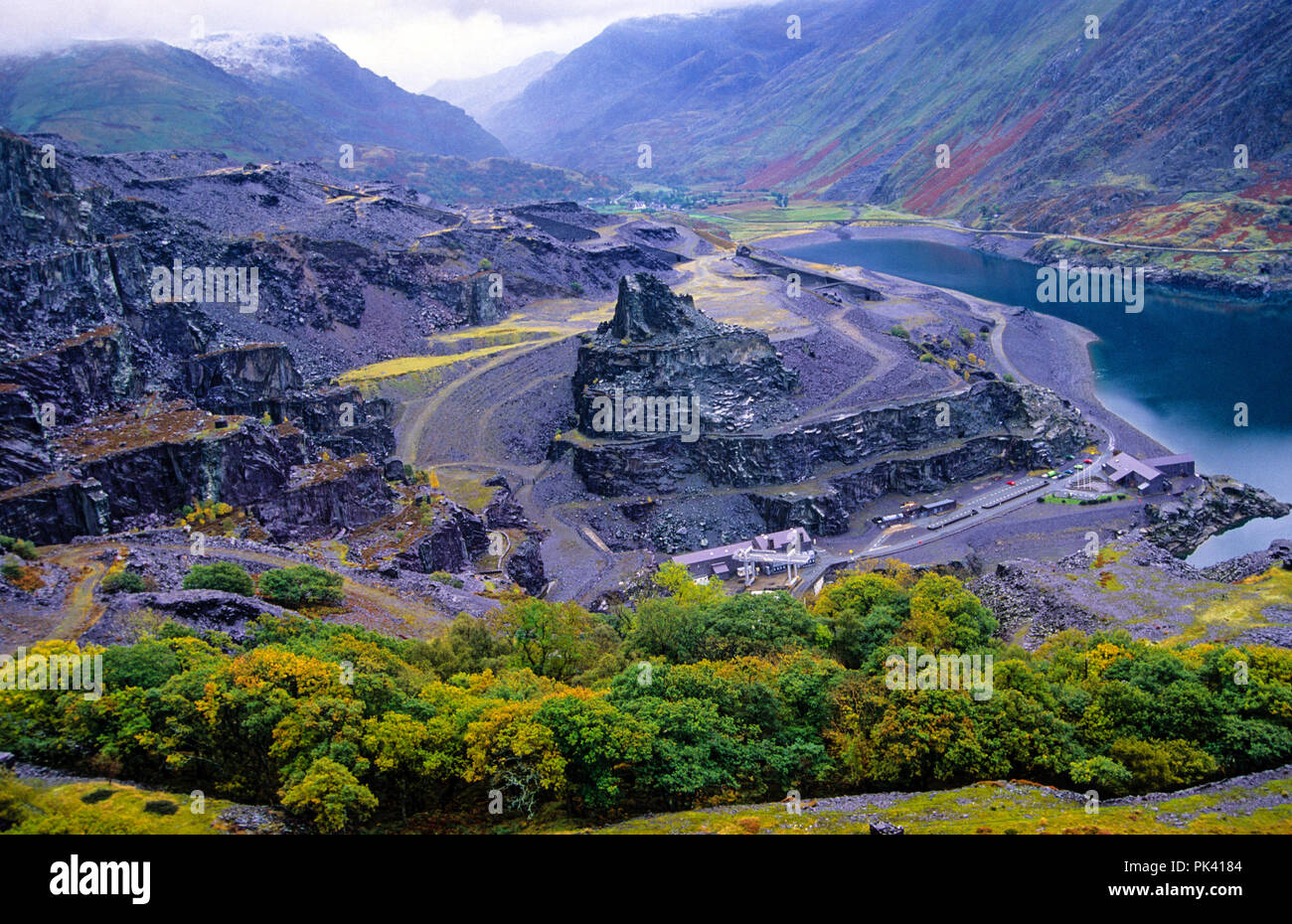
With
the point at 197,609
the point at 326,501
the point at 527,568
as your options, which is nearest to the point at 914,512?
the point at 527,568

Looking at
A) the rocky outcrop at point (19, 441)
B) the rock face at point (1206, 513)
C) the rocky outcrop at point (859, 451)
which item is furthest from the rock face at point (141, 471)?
the rock face at point (1206, 513)

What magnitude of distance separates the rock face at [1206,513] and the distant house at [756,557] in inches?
963

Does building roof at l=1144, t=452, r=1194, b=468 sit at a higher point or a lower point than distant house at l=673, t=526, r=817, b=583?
higher

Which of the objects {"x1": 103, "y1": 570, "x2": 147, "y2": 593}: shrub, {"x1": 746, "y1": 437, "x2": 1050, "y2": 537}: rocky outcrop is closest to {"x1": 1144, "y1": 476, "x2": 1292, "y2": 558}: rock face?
{"x1": 746, "y1": 437, "x2": 1050, "y2": 537}: rocky outcrop

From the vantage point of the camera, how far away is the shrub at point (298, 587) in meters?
41.0

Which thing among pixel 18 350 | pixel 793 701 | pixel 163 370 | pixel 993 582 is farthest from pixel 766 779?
pixel 163 370

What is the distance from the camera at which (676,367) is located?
7906 centimetres

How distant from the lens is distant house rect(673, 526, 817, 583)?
6294 centimetres

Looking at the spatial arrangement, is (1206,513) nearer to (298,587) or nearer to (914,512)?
(914,512)

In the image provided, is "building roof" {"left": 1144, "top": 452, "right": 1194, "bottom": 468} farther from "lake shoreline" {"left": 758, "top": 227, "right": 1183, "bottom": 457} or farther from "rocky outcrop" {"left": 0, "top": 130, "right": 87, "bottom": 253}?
"rocky outcrop" {"left": 0, "top": 130, "right": 87, "bottom": 253}

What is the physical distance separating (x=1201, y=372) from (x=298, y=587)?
99301 millimetres

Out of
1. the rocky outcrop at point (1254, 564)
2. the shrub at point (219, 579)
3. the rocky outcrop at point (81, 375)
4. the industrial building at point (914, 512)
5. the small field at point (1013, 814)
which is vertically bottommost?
the small field at point (1013, 814)

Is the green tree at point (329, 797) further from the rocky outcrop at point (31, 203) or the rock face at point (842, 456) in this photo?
the rocky outcrop at point (31, 203)

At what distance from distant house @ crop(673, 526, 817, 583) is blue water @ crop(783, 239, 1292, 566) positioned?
89.1 feet
